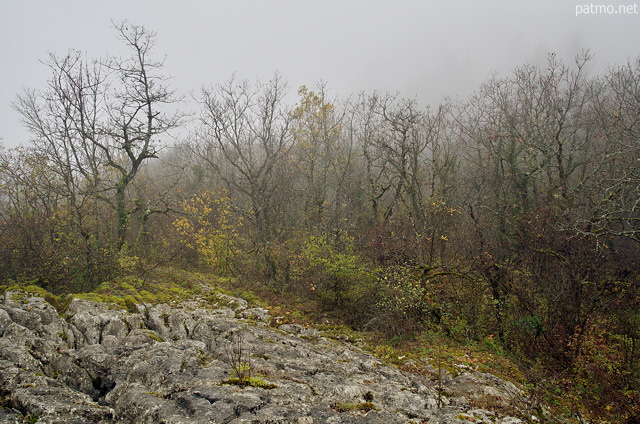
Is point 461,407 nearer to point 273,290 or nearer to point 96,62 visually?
point 273,290

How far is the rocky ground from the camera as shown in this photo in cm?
378

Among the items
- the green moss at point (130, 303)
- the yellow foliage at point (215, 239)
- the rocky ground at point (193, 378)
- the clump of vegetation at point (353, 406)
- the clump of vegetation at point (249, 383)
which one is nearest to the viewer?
the rocky ground at point (193, 378)

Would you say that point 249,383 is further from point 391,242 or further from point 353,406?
point 391,242

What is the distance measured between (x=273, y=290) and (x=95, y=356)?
800cm

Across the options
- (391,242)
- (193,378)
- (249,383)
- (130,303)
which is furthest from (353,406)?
(391,242)

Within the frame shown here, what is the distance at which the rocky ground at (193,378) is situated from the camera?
12.4 ft

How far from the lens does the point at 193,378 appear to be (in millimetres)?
4562

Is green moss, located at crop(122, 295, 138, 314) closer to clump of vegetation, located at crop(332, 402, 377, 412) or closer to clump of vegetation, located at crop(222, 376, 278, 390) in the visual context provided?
clump of vegetation, located at crop(222, 376, 278, 390)

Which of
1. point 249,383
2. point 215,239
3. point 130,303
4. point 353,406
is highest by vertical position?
point 215,239

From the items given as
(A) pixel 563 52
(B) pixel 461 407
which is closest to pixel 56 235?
(B) pixel 461 407

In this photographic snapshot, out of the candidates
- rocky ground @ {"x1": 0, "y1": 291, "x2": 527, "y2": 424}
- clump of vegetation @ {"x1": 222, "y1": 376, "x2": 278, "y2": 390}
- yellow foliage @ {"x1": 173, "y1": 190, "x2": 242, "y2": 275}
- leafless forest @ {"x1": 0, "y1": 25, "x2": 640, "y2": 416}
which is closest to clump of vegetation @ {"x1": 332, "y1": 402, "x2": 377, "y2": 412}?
rocky ground @ {"x1": 0, "y1": 291, "x2": 527, "y2": 424}

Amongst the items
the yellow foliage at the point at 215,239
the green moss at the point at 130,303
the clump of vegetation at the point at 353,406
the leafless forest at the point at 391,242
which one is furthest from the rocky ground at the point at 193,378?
the yellow foliage at the point at 215,239

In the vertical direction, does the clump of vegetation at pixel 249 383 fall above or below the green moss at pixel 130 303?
below

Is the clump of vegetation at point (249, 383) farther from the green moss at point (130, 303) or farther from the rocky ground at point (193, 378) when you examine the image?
the green moss at point (130, 303)
